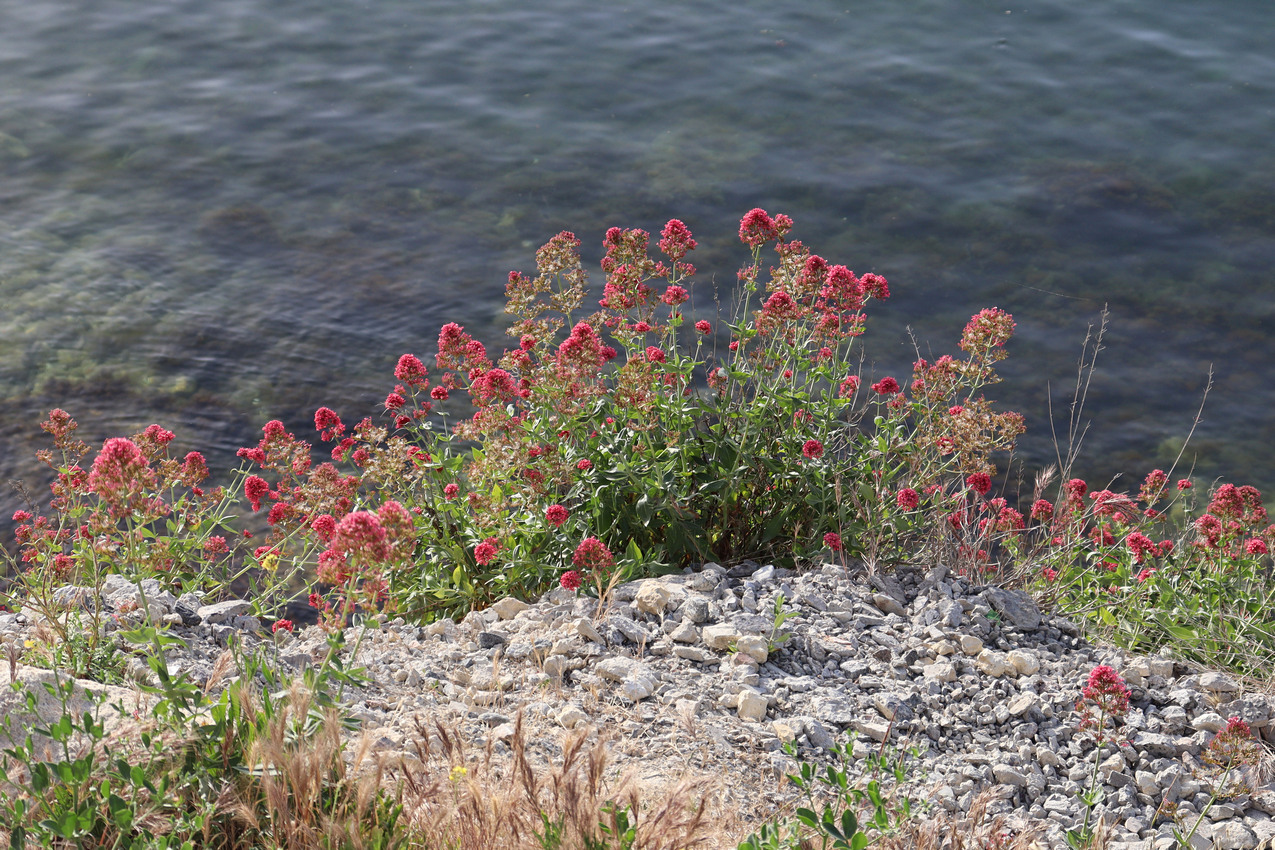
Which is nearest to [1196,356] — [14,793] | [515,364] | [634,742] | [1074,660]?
[1074,660]

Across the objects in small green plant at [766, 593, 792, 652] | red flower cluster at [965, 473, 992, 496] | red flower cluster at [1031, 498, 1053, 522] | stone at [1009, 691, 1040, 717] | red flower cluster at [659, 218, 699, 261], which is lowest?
stone at [1009, 691, 1040, 717]

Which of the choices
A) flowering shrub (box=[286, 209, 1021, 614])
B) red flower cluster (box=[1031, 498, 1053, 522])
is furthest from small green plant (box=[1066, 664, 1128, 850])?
red flower cluster (box=[1031, 498, 1053, 522])

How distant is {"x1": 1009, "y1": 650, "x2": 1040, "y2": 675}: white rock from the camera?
14.8ft

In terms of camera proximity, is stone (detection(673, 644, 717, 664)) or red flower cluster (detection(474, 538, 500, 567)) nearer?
stone (detection(673, 644, 717, 664))

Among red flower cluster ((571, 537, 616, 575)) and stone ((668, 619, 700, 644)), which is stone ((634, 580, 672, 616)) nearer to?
stone ((668, 619, 700, 644))

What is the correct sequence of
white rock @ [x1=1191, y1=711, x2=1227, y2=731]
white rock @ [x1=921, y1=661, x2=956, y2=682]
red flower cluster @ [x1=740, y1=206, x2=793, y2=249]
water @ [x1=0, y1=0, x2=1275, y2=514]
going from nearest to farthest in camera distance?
white rock @ [x1=1191, y1=711, x2=1227, y2=731] < white rock @ [x1=921, y1=661, x2=956, y2=682] < red flower cluster @ [x1=740, y1=206, x2=793, y2=249] < water @ [x1=0, y1=0, x2=1275, y2=514]

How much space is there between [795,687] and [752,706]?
0.93 ft

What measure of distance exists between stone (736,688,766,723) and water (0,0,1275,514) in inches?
221

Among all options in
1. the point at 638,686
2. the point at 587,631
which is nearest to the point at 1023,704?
the point at 638,686

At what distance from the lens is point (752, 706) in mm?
4113

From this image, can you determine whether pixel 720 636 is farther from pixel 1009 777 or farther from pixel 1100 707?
pixel 1100 707

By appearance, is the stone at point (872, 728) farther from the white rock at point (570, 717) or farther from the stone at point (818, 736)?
the white rock at point (570, 717)

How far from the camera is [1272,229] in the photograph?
474 inches

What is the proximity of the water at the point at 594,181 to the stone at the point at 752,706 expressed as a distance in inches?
221
